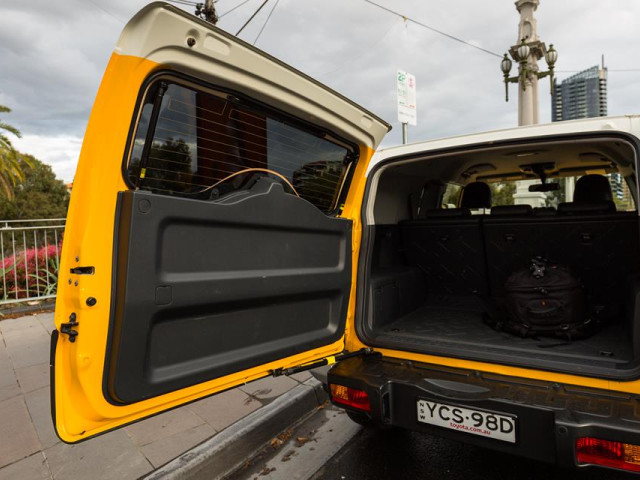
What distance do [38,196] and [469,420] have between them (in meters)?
32.9

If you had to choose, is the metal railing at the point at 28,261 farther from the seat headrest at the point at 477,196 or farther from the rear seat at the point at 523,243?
the seat headrest at the point at 477,196

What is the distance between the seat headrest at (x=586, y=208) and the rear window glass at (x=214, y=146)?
1995 mm

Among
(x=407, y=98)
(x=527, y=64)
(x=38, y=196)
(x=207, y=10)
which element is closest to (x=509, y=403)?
(x=407, y=98)

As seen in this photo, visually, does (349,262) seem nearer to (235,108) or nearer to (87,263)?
(235,108)

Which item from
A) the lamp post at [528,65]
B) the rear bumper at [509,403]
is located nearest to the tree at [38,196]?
the lamp post at [528,65]

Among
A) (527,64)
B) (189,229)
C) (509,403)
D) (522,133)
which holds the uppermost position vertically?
(527,64)

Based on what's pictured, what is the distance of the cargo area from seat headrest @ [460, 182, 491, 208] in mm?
24

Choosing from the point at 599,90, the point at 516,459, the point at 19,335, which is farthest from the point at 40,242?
the point at 599,90

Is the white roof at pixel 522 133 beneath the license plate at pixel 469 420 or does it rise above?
above

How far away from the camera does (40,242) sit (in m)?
6.65

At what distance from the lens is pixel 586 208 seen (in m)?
2.97

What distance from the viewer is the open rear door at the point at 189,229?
4.25ft

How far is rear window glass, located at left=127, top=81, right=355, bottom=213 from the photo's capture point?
4.75 feet

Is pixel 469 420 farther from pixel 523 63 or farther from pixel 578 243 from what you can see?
pixel 523 63
